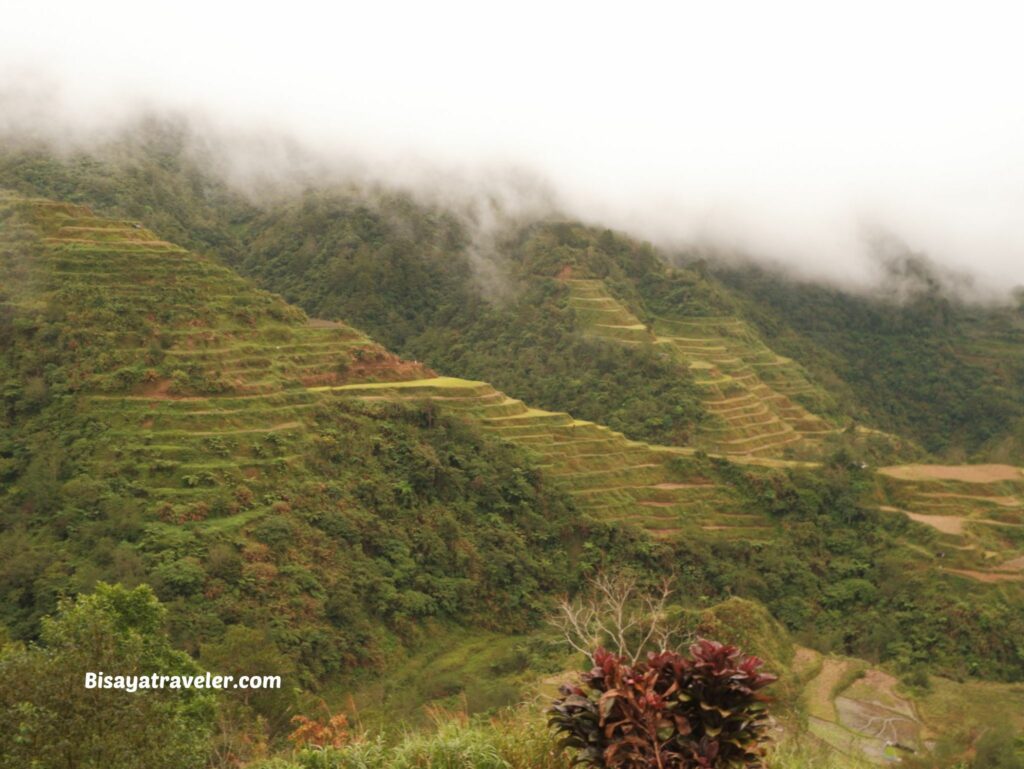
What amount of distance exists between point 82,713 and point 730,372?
124 feet

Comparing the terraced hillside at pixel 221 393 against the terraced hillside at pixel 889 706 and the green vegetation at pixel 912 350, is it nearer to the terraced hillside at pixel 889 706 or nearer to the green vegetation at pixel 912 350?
the terraced hillside at pixel 889 706

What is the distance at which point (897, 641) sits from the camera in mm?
26062

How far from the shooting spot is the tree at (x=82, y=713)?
7336mm

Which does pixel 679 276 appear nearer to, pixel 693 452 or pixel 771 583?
pixel 693 452

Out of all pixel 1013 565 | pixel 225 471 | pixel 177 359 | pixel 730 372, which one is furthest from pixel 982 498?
pixel 177 359

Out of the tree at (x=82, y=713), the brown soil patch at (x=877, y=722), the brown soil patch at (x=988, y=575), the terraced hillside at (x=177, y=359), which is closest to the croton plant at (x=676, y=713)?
the tree at (x=82, y=713)

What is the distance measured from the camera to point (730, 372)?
42562 mm

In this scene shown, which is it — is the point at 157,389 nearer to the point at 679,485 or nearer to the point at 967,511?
the point at 679,485

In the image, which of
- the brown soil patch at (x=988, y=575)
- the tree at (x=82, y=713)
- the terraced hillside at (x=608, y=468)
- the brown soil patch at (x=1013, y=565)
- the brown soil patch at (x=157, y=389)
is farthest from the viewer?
the terraced hillside at (x=608, y=468)

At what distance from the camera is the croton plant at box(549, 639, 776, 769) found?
4.94 meters

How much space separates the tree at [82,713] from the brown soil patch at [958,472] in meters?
29.8

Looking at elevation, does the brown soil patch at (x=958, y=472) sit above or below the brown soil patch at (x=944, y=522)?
above

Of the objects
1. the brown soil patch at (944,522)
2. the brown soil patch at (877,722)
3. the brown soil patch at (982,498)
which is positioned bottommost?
the brown soil patch at (877,722)

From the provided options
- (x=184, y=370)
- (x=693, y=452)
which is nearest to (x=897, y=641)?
(x=693, y=452)
